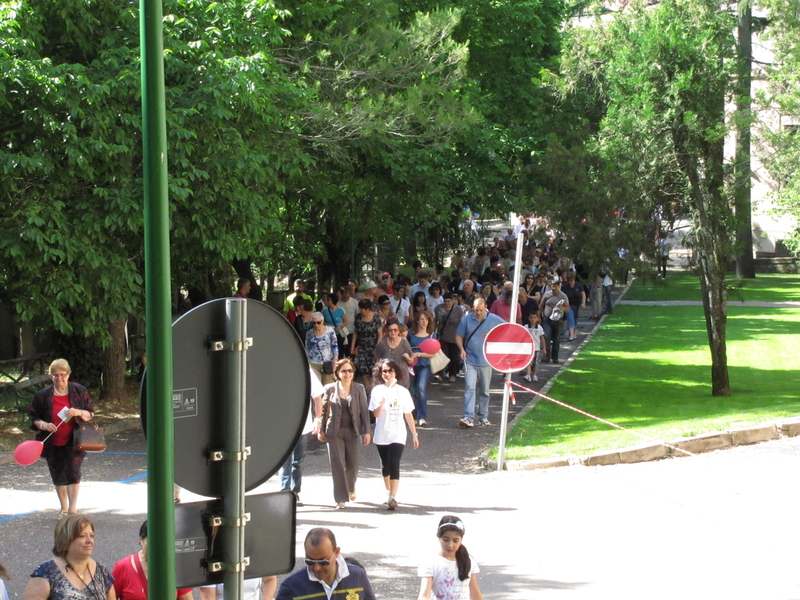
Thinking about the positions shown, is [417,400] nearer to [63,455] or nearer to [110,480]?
[110,480]

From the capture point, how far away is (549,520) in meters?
9.27

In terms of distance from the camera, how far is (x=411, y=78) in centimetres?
1666

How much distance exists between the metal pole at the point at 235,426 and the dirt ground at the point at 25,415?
10.5m

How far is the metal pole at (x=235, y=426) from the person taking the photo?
3080 mm

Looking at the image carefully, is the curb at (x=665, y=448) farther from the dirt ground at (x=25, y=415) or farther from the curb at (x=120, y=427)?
the dirt ground at (x=25, y=415)

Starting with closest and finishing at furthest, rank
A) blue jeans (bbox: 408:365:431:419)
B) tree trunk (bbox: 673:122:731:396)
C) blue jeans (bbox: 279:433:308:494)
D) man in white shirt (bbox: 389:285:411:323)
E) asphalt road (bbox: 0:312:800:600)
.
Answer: asphalt road (bbox: 0:312:800:600)
blue jeans (bbox: 279:433:308:494)
blue jeans (bbox: 408:365:431:419)
tree trunk (bbox: 673:122:731:396)
man in white shirt (bbox: 389:285:411:323)

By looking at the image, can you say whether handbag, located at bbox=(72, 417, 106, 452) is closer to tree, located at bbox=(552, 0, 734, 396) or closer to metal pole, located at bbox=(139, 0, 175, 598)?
metal pole, located at bbox=(139, 0, 175, 598)

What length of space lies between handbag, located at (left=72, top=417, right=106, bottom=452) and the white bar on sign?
483 centimetres

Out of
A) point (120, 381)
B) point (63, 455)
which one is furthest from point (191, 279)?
point (63, 455)

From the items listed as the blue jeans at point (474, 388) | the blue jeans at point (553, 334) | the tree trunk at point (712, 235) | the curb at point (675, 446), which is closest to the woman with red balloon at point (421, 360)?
the blue jeans at point (474, 388)

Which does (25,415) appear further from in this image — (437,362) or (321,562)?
(321,562)

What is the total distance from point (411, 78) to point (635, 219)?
4.50 m

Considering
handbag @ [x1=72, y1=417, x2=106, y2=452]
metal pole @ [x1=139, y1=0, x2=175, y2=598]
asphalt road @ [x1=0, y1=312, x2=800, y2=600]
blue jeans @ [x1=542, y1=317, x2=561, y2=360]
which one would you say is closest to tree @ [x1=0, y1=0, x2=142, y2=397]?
asphalt road @ [x1=0, y1=312, x2=800, y2=600]

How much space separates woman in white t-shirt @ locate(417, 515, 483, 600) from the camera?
5820mm
